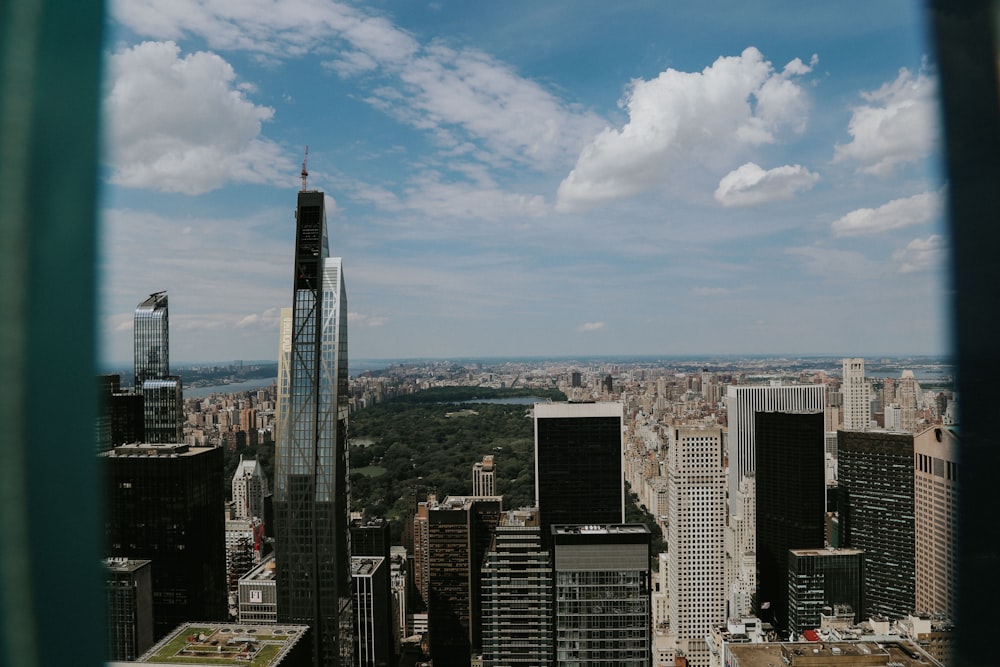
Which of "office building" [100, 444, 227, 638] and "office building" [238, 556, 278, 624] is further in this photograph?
"office building" [238, 556, 278, 624]

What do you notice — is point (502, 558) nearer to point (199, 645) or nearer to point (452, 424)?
point (452, 424)

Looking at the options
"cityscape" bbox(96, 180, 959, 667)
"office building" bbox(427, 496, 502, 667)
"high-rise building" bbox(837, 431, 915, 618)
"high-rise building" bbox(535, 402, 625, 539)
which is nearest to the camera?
"cityscape" bbox(96, 180, 959, 667)

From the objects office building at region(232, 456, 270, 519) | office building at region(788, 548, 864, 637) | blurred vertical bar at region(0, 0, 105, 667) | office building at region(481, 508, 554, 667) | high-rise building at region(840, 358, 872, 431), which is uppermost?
blurred vertical bar at region(0, 0, 105, 667)

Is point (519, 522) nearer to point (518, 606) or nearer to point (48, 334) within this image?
point (518, 606)

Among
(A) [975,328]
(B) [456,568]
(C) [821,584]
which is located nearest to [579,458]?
(B) [456,568]

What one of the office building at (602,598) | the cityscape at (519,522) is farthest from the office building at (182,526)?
the office building at (602,598)

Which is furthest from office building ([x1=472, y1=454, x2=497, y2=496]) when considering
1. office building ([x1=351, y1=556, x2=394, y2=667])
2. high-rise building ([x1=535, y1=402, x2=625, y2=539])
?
office building ([x1=351, y1=556, x2=394, y2=667])

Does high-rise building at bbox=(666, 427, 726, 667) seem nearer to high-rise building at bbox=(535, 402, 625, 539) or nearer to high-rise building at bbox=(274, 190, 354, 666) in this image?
high-rise building at bbox=(535, 402, 625, 539)

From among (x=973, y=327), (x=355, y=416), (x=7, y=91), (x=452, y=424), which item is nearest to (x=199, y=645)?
(x=7, y=91)
